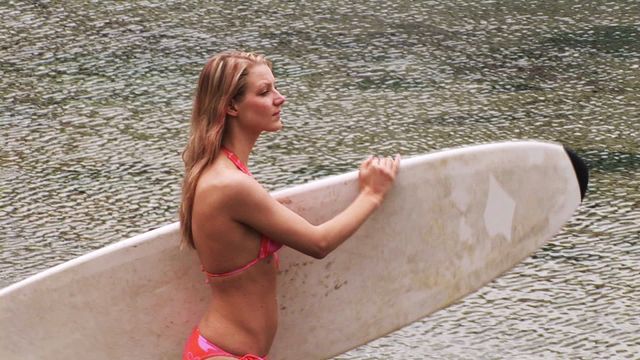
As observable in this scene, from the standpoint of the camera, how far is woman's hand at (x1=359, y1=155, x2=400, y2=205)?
3.59 meters

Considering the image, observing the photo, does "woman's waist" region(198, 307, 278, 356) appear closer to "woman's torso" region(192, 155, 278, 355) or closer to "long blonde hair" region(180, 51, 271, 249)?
"woman's torso" region(192, 155, 278, 355)

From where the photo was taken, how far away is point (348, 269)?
12.5 ft

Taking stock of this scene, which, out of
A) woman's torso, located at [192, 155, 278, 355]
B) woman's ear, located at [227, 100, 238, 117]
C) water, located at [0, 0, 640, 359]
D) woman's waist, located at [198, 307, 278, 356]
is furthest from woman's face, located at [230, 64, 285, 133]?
water, located at [0, 0, 640, 359]

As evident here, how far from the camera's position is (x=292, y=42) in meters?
7.64

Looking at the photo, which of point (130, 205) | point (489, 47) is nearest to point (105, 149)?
point (130, 205)

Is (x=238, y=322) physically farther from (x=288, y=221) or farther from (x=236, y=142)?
(x=236, y=142)

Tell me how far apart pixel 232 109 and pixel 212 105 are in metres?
0.05

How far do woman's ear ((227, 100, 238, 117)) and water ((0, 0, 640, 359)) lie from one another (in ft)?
4.26

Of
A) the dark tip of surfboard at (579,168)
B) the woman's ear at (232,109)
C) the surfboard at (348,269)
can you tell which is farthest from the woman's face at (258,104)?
the dark tip of surfboard at (579,168)

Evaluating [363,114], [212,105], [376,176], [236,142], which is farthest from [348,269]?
[363,114]

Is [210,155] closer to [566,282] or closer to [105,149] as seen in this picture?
[566,282]

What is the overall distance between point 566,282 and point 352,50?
2970 mm

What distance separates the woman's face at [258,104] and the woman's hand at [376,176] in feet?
1.09

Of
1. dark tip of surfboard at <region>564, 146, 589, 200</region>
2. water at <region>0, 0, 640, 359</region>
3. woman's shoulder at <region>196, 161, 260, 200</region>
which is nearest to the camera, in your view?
woman's shoulder at <region>196, 161, 260, 200</region>
